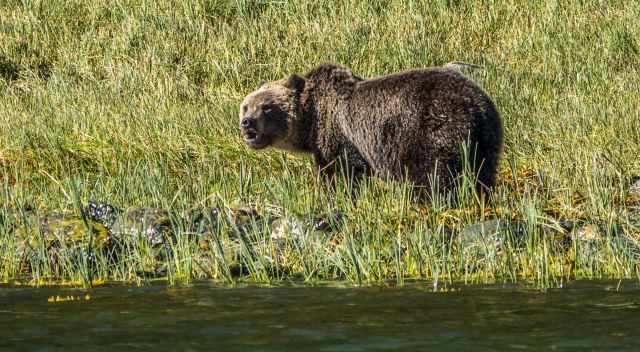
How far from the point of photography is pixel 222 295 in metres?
6.84

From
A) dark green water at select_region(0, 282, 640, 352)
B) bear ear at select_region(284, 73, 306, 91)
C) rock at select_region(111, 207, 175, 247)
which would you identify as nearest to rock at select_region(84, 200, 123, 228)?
rock at select_region(111, 207, 175, 247)

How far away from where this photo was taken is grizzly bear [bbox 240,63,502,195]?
9203mm

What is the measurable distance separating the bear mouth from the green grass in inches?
13.7

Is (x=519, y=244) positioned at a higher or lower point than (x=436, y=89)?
lower

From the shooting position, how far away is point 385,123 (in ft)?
31.7

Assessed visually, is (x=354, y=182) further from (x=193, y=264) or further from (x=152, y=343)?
(x=152, y=343)

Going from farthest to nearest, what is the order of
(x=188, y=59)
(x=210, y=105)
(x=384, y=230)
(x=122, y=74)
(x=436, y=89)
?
(x=188, y=59) → (x=122, y=74) → (x=210, y=105) → (x=436, y=89) → (x=384, y=230)

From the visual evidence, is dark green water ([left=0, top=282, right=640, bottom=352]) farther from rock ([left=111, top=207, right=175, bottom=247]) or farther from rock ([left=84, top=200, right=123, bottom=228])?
rock ([left=84, top=200, right=123, bottom=228])

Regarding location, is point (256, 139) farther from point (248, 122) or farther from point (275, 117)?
point (275, 117)

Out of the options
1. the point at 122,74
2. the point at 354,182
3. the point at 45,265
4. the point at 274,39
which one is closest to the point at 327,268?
the point at 45,265

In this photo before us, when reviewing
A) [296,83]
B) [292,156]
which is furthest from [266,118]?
[292,156]

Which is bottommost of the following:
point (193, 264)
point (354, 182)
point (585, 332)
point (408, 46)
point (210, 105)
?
point (585, 332)

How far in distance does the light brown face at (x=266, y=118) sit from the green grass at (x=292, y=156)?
0.40m

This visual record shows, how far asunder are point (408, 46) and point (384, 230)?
327 inches
